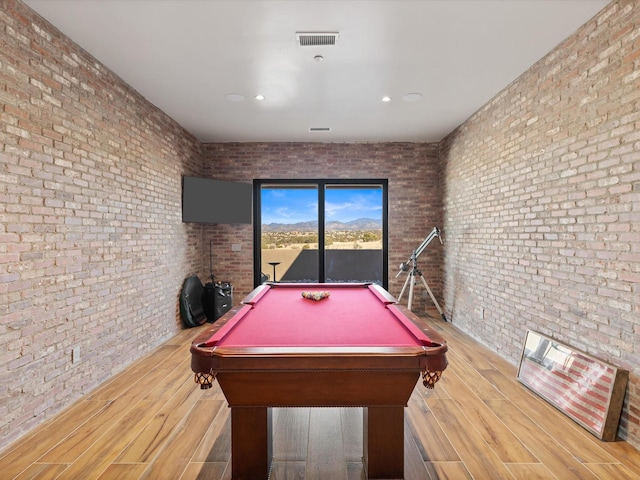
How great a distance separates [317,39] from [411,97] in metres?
1.57

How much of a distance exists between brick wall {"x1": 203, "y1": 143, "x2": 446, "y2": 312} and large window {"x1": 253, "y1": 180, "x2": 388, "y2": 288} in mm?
168

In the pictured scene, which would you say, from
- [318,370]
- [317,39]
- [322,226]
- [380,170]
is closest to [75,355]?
[318,370]

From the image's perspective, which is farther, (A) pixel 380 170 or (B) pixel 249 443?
(A) pixel 380 170

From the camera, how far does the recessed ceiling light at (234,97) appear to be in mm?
3566

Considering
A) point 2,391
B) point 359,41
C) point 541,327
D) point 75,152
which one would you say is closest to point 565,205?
point 541,327

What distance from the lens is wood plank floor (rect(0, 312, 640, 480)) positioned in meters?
1.79

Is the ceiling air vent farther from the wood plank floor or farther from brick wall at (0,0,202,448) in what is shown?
the wood plank floor

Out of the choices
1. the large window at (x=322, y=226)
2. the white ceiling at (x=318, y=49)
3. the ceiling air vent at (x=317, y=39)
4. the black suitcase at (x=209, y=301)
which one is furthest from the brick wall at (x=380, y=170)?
the ceiling air vent at (x=317, y=39)

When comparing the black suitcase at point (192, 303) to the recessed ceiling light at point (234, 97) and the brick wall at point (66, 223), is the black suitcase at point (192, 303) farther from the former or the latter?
the recessed ceiling light at point (234, 97)

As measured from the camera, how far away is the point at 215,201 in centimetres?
512

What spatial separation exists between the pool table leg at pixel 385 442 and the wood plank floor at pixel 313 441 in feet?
0.46

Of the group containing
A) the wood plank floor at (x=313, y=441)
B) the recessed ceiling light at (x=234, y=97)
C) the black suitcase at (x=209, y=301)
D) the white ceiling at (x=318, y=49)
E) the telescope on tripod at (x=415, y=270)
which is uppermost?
the white ceiling at (x=318, y=49)

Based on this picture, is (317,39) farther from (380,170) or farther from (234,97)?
(380,170)

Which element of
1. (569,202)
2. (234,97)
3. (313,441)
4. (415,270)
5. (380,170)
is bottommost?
(313,441)
